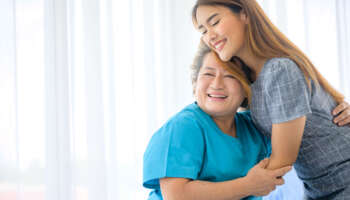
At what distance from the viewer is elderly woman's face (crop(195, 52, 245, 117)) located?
3.48 ft

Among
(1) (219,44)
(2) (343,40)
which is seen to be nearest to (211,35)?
(1) (219,44)

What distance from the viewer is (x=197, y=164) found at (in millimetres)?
989

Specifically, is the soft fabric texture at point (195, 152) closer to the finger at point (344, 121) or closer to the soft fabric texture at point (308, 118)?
the soft fabric texture at point (308, 118)

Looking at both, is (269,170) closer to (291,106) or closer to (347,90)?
(291,106)

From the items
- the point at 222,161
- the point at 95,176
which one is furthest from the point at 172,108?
the point at 222,161

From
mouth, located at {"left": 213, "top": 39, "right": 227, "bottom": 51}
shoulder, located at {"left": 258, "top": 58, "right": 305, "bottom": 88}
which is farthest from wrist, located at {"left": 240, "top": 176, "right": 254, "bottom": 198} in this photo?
mouth, located at {"left": 213, "top": 39, "right": 227, "bottom": 51}

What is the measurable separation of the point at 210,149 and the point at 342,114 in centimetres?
42

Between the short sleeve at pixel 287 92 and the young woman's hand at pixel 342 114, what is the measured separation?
19 centimetres

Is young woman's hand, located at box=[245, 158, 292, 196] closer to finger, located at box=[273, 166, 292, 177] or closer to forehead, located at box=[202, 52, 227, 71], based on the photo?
finger, located at box=[273, 166, 292, 177]

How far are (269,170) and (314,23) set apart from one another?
76.6 inches

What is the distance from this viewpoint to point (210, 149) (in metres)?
1.03

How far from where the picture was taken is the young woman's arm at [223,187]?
0.95 meters

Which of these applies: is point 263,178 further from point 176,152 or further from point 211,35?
point 211,35

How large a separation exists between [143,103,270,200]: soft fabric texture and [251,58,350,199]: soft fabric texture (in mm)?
114
